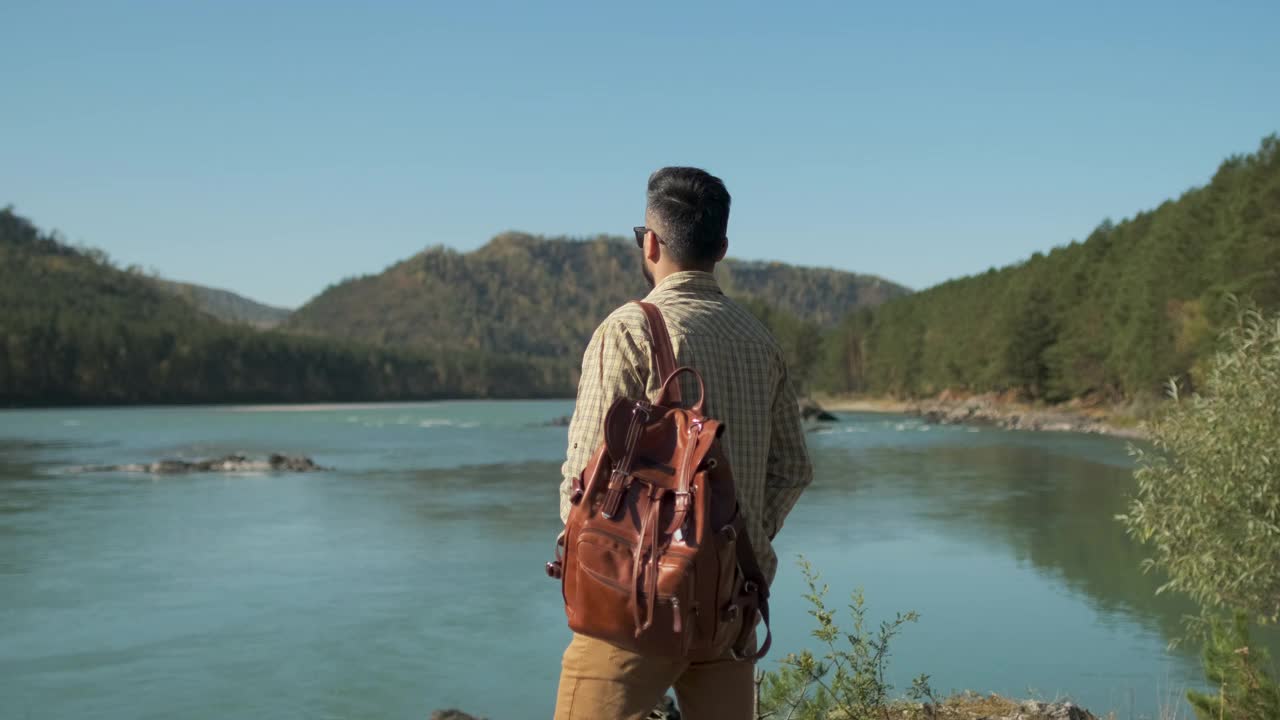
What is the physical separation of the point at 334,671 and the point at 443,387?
170 meters

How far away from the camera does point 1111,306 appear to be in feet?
233

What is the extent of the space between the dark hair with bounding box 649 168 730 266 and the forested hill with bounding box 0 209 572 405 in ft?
385

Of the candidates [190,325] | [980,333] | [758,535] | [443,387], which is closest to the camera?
[758,535]

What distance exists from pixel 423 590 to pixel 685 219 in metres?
14.6

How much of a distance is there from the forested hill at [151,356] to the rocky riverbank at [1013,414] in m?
72.0

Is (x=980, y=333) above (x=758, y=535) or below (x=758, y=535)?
above

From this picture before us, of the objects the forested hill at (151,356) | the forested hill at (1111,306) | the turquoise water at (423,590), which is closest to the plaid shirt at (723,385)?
the turquoise water at (423,590)

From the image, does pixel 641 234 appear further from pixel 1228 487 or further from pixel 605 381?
pixel 1228 487

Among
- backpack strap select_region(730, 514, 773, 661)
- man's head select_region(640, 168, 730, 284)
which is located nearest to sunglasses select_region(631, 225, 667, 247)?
man's head select_region(640, 168, 730, 284)

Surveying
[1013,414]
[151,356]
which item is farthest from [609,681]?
[151,356]

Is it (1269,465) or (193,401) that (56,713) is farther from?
(193,401)

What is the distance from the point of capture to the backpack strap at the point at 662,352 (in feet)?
9.12

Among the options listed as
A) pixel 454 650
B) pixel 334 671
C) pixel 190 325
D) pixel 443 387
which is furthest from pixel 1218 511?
pixel 443 387

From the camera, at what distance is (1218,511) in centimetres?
1159
